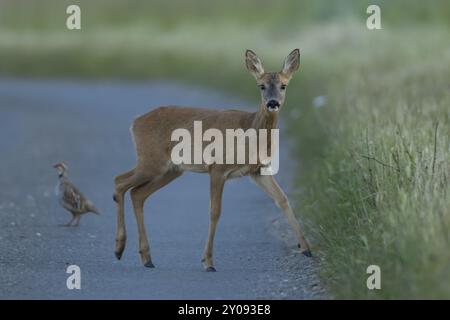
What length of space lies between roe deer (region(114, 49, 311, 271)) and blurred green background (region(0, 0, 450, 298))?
2.54 feet

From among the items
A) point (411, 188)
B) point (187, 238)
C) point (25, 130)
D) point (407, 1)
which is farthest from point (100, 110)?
point (411, 188)

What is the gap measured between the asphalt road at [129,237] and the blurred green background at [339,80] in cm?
45

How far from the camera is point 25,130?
25250mm

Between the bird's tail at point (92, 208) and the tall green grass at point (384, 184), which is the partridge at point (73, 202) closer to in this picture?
the bird's tail at point (92, 208)

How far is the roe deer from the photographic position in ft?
35.5

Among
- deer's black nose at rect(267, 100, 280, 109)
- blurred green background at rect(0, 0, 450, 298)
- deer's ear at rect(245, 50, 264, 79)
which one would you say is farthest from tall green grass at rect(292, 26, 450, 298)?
deer's ear at rect(245, 50, 264, 79)

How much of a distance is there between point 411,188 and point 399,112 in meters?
3.55

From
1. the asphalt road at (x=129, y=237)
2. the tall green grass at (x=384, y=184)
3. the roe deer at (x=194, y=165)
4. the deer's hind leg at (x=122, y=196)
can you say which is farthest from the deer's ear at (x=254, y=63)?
the asphalt road at (x=129, y=237)

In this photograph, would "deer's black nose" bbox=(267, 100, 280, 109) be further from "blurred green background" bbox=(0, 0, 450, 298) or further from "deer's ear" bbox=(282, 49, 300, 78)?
"blurred green background" bbox=(0, 0, 450, 298)

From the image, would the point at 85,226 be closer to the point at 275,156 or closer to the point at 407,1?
the point at 275,156

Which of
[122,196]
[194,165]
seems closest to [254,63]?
[194,165]

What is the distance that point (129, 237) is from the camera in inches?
492

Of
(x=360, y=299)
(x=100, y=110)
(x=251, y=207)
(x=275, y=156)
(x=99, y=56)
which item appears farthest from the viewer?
(x=99, y=56)

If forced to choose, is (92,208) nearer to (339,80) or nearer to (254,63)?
(254,63)
